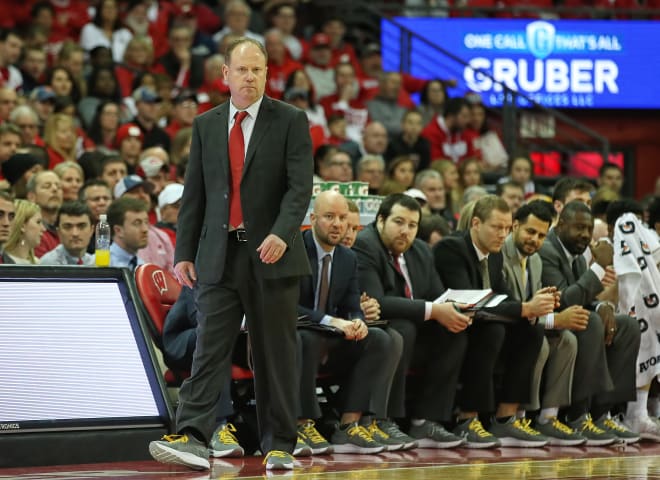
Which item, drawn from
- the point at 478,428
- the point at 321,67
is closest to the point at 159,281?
the point at 478,428

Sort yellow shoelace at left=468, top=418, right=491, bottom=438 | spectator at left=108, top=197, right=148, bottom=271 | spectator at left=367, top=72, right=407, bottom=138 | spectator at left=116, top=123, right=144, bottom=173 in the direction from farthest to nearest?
spectator at left=367, top=72, right=407, bottom=138 < spectator at left=116, top=123, right=144, bottom=173 < spectator at left=108, top=197, right=148, bottom=271 < yellow shoelace at left=468, top=418, right=491, bottom=438

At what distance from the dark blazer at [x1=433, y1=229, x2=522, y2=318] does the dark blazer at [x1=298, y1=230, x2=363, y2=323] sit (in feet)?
2.94

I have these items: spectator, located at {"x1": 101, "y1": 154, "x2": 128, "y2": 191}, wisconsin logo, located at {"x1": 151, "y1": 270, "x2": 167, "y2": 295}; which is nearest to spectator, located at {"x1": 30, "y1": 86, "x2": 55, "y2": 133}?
spectator, located at {"x1": 101, "y1": 154, "x2": 128, "y2": 191}

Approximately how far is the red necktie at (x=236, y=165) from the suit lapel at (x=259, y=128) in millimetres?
58

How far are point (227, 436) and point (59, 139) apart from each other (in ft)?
15.1

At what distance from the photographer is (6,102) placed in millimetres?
11102

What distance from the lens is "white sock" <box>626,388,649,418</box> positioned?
28.1 feet

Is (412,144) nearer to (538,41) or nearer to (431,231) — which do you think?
(538,41)

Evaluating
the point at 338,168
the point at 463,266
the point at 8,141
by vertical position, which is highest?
the point at 8,141

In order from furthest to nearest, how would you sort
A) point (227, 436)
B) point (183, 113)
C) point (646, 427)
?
1. point (183, 113)
2. point (646, 427)
3. point (227, 436)

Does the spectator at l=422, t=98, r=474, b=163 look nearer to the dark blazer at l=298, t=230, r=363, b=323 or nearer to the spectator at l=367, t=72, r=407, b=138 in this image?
the spectator at l=367, t=72, r=407, b=138

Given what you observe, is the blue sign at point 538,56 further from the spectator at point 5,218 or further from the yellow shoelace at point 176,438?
the yellow shoelace at point 176,438

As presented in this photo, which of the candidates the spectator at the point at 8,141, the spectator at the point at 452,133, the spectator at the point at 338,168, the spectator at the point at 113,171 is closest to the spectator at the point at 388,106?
the spectator at the point at 452,133

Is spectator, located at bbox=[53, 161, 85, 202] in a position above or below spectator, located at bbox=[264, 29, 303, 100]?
below
